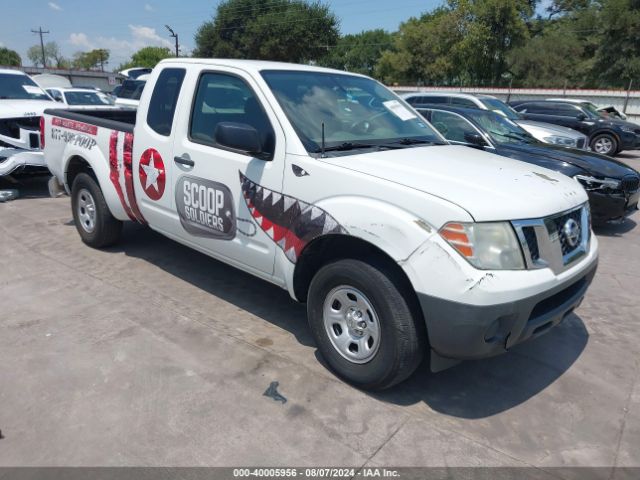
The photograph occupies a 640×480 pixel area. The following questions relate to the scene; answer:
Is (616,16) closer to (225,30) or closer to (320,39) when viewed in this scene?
(320,39)

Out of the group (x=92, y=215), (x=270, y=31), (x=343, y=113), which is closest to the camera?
(x=343, y=113)

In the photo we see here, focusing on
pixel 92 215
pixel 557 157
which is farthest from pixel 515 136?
Result: pixel 92 215

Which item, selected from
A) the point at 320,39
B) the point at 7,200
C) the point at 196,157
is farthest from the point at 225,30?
the point at 196,157

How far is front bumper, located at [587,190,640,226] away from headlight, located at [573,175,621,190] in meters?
0.08

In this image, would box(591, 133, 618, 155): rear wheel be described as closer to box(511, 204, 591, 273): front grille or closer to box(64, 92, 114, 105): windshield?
box(511, 204, 591, 273): front grille

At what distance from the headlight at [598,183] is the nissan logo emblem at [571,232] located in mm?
4219

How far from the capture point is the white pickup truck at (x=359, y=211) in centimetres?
274

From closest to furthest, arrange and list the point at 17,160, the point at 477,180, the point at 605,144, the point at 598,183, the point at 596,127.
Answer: the point at 477,180
the point at 598,183
the point at 17,160
the point at 596,127
the point at 605,144

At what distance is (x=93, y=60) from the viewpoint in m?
118

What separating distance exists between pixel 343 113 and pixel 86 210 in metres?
3.30

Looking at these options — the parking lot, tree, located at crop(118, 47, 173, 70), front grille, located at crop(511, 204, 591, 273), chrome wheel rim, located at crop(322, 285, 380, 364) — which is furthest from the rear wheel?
tree, located at crop(118, 47, 173, 70)

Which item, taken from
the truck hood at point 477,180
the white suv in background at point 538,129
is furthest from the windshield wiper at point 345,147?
the white suv in background at point 538,129

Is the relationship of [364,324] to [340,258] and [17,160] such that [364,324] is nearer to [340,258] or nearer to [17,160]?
[340,258]

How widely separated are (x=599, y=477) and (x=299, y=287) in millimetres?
2002
